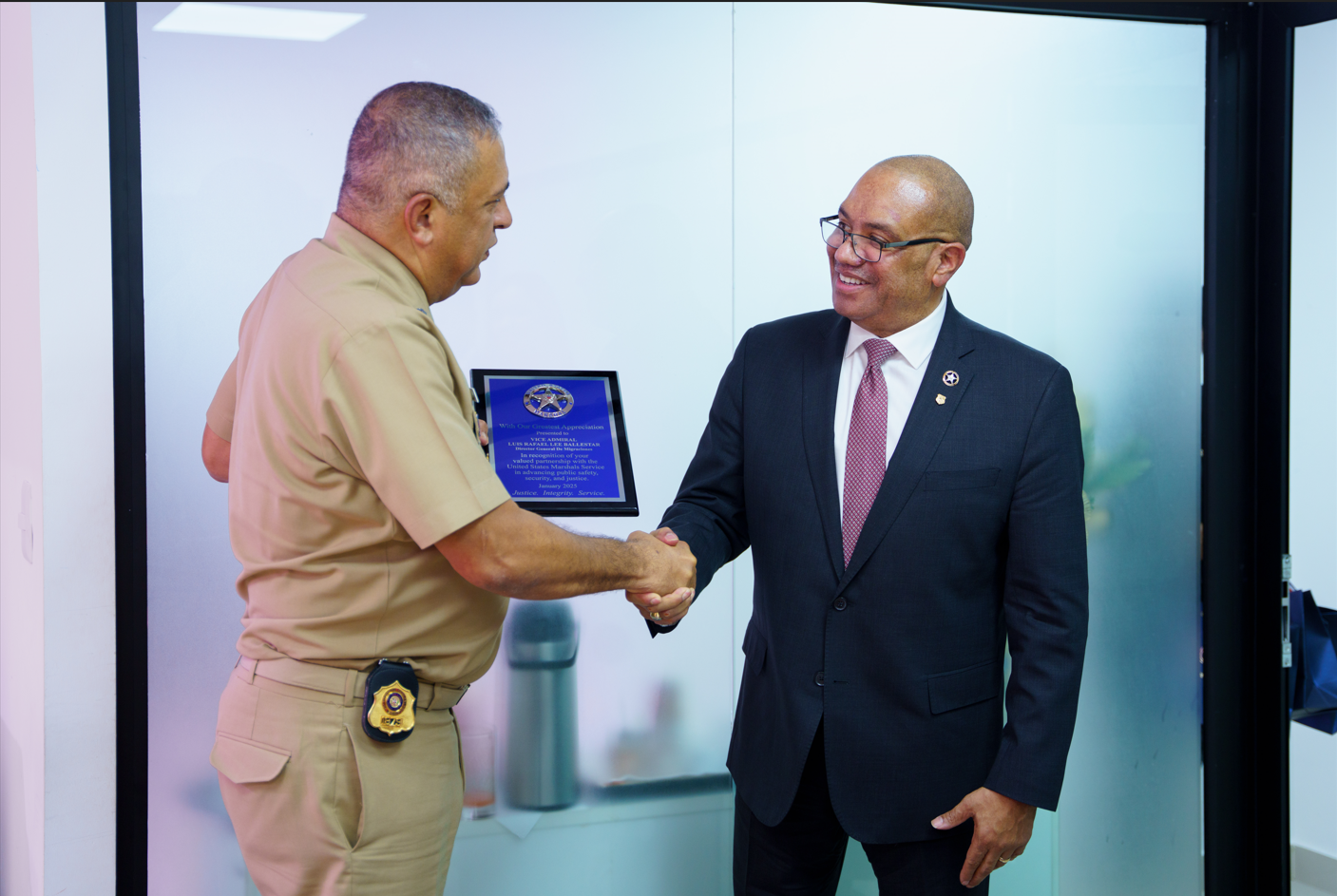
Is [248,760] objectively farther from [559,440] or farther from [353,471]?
[559,440]

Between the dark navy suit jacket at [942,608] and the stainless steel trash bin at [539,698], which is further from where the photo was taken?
the stainless steel trash bin at [539,698]

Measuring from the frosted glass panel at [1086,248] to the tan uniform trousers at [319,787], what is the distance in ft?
3.85

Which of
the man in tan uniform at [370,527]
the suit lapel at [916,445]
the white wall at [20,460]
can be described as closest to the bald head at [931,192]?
the suit lapel at [916,445]

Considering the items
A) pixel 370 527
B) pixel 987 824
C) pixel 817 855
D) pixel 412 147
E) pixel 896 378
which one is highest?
pixel 412 147

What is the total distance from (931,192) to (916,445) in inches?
19.1

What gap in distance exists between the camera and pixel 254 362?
161 cm

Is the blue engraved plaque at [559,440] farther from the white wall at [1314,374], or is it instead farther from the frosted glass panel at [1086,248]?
the white wall at [1314,374]

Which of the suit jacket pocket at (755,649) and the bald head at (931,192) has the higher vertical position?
the bald head at (931,192)

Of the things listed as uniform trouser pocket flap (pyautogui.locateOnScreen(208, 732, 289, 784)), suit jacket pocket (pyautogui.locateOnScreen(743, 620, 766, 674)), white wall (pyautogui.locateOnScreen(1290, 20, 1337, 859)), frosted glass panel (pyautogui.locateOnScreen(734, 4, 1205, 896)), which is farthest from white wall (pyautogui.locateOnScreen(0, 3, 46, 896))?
white wall (pyautogui.locateOnScreen(1290, 20, 1337, 859))

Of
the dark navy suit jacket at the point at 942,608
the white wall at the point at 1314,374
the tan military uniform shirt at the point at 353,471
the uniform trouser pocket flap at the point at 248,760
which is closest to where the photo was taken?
the tan military uniform shirt at the point at 353,471

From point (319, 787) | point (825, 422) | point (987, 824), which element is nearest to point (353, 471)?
point (319, 787)

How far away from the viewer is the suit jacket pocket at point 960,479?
187cm

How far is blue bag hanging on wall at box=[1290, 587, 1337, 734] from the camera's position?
2.66 meters

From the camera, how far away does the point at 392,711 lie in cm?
162
